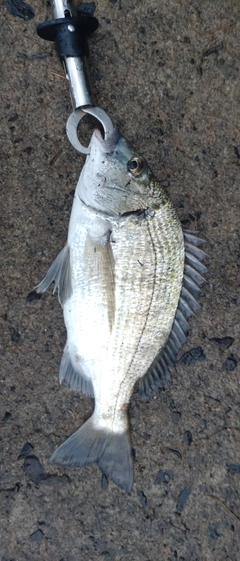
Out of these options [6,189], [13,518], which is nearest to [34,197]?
[6,189]

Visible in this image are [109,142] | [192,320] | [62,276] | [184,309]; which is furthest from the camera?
[192,320]

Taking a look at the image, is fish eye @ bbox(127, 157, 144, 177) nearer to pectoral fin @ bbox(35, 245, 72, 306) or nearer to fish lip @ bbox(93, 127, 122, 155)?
fish lip @ bbox(93, 127, 122, 155)

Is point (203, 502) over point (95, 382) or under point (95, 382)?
under

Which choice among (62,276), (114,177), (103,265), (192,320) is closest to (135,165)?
(114,177)

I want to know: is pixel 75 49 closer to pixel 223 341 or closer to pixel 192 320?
pixel 192 320

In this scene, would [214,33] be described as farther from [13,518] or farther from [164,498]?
[13,518]

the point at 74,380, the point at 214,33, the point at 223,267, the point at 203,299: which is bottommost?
the point at 74,380

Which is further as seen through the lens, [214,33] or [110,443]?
[214,33]

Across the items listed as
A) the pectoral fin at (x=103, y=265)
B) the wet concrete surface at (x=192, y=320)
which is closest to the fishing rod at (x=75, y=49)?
the wet concrete surface at (x=192, y=320)
